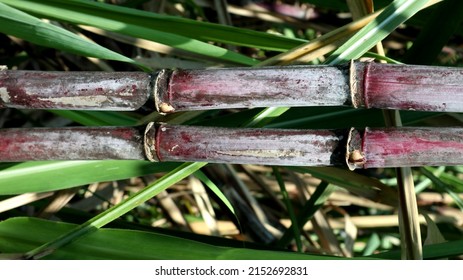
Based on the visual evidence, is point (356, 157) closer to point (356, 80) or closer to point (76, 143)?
point (356, 80)

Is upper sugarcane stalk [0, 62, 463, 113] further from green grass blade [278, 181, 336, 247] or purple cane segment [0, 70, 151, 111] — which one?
green grass blade [278, 181, 336, 247]

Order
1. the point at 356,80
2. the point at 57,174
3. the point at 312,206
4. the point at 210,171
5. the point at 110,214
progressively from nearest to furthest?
the point at 356,80
the point at 110,214
the point at 57,174
the point at 312,206
the point at 210,171

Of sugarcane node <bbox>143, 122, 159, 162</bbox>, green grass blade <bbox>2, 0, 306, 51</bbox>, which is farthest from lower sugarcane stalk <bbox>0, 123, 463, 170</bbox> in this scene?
green grass blade <bbox>2, 0, 306, 51</bbox>

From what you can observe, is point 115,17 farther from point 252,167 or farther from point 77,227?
point 252,167

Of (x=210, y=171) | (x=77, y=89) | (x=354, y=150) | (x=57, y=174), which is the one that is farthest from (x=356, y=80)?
(x=210, y=171)

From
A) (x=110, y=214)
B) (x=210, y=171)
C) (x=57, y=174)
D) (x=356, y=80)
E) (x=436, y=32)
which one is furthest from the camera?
(x=210, y=171)

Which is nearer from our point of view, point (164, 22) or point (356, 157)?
point (356, 157)
